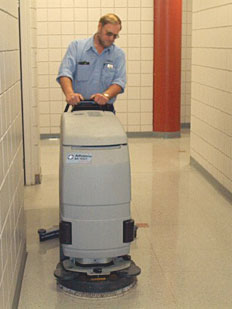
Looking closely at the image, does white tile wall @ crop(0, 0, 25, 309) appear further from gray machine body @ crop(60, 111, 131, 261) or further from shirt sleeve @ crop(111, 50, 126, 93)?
shirt sleeve @ crop(111, 50, 126, 93)

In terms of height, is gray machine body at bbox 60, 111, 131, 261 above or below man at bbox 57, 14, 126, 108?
below

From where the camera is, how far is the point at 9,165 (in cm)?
289

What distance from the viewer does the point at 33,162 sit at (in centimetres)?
583

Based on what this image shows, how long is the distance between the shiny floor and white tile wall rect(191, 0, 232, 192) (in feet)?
Answer: 0.87

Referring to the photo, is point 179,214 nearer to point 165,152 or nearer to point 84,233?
point 84,233

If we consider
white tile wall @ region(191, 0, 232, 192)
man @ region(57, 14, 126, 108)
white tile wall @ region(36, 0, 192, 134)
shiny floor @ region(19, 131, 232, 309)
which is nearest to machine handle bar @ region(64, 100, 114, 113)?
man @ region(57, 14, 126, 108)

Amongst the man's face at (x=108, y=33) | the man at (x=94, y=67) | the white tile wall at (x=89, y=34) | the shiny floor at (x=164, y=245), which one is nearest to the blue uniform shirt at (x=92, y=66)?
the man at (x=94, y=67)

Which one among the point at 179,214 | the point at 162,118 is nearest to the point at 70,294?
the point at 179,214

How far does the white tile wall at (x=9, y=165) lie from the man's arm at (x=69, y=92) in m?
0.39

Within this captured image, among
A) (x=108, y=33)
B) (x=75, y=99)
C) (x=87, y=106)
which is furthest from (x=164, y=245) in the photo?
(x=108, y=33)

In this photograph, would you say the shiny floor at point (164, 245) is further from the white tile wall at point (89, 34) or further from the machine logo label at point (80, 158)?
the white tile wall at point (89, 34)

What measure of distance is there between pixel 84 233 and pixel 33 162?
281 cm

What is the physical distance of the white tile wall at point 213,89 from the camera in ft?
17.5

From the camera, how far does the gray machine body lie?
3062 mm
